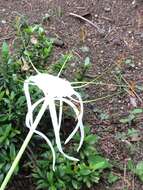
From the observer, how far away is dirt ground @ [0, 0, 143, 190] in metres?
2.86

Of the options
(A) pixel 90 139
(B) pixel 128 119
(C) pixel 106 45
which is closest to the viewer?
(A) pixel 90 139

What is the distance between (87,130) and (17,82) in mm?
412

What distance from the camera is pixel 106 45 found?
3416 millimetres

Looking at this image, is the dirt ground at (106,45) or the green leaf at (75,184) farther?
the dirt ground at (106,45)

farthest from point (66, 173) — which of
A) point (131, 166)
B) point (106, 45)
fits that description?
point (106, 45)

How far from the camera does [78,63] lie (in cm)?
325

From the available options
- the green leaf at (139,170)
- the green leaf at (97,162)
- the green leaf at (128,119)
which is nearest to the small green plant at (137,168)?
the green leaf at (139,170)

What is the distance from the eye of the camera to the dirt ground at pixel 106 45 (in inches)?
113

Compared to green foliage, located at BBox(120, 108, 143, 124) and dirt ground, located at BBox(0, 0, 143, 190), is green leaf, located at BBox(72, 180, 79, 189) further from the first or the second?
green foliage, located at BBox(120, 108, 143, 124)

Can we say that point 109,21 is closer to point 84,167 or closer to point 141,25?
point 141,25

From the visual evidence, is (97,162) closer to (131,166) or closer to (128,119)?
(131,166)

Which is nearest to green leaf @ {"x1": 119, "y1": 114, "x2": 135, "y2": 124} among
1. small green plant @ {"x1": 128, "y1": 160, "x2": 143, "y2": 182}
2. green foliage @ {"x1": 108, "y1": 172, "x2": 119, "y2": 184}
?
small green plant @ {"x1": 128, "y1": 160, "x2": 143, "y2": 182}

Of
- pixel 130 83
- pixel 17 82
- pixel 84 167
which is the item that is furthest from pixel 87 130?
pixel 130 83

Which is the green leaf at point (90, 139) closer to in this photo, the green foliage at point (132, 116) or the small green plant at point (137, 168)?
the small green plant at point (137, 168)
